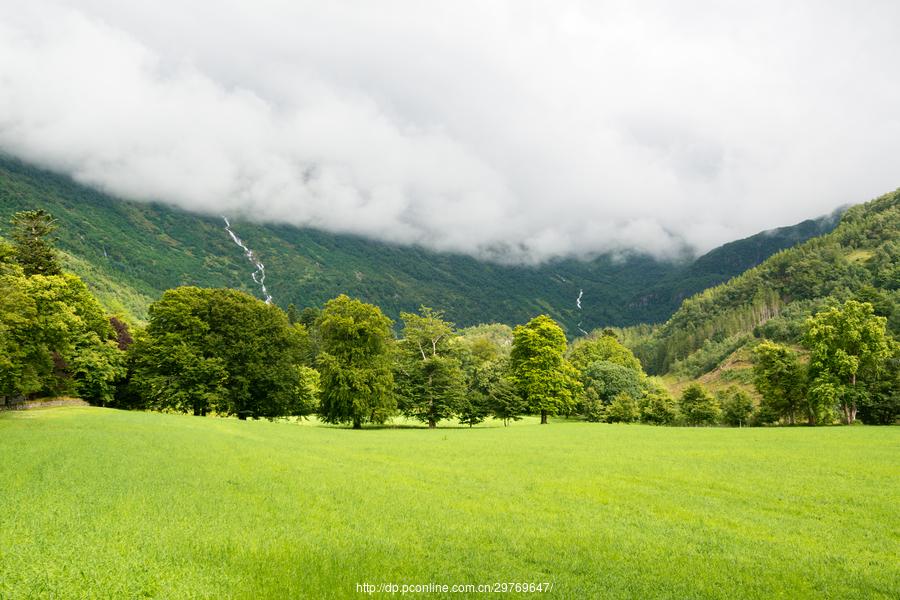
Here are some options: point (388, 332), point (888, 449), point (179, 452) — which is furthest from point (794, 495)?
point (388, 332)

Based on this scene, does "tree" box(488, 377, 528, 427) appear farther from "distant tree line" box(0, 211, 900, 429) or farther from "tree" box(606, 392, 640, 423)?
"tree" box(606, 392, 640, 423)

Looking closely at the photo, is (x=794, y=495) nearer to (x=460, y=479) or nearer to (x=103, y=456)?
(x=460, y=479)

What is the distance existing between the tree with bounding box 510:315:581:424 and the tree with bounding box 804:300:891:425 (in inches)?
1097

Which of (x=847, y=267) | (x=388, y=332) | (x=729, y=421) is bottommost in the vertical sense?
(x=729, y=421)

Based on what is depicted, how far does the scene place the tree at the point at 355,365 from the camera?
54188 mm

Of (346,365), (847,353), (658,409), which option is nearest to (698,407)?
(658,409)

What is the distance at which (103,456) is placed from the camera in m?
23.1

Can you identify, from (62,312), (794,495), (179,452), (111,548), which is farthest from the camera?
(62,312)

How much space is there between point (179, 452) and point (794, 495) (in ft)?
92.5

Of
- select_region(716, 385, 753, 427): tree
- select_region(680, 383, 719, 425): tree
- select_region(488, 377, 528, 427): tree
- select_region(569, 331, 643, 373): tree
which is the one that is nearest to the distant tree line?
select_region(488, 377, 528, 427): tree

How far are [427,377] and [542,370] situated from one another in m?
15.9

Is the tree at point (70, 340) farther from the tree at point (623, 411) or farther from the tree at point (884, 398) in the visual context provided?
the tree at point (884, 398)

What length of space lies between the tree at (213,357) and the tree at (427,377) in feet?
49.6

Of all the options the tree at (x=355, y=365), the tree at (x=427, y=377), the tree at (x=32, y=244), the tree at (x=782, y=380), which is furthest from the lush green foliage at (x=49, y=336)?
the tree at (x=782, y=380)
